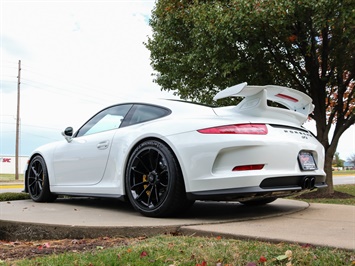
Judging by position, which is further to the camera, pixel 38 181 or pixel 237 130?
pixel 38 181

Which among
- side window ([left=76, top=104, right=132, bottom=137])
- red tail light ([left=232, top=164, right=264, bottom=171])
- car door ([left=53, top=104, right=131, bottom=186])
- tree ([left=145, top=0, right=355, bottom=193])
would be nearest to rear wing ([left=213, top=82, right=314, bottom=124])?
red tail light ([left=232, top=164, right=264, bottom=171])

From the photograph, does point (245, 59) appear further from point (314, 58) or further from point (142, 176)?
point (142, 176)

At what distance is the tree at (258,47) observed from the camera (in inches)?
326

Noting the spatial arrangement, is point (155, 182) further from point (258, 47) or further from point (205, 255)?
point (258, 47)

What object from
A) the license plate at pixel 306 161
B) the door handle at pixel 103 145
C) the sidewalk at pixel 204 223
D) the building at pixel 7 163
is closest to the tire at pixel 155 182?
the sidewalk at pixel 204 223

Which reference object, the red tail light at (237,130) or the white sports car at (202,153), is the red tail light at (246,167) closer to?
the white sports car at (202,153)

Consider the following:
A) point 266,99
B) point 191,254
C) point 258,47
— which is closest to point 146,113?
point 266,99

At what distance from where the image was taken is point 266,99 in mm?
3828

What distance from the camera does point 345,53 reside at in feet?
32.1

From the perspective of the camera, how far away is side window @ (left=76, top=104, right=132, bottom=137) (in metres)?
4.68

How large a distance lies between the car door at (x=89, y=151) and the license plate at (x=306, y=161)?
6.88ft

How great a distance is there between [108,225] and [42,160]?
2740 millimetres

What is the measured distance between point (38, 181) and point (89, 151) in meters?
1.51

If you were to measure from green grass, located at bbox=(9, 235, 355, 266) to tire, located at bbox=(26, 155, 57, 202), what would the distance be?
10.2 feet
